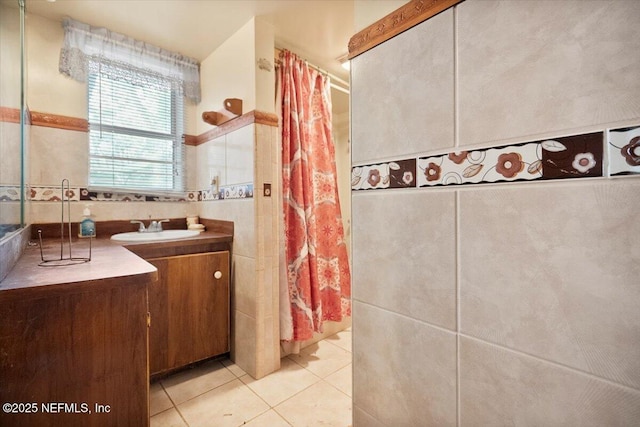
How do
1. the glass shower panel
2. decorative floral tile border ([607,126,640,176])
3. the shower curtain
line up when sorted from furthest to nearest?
the shower curtain → the glass shower panel → decorative floral tile border ([607,126,640,176])

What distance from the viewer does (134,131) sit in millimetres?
1979

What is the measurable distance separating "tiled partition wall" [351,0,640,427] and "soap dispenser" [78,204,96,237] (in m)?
1.84

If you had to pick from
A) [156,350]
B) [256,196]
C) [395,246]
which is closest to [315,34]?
[256,196]

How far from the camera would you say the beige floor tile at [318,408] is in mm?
1340

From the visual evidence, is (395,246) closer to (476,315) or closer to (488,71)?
(476,315)

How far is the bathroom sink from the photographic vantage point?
5.52 ft

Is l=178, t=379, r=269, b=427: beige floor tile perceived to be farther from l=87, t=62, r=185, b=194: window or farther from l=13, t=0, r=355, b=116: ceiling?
l=13, t=0, r=355, b=116: ceiling

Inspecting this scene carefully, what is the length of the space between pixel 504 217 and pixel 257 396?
1.53 meters

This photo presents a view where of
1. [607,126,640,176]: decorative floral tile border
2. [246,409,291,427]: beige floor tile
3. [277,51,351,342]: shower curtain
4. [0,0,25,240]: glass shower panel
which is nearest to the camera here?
[607,126,640,176]: decorative floral tile border

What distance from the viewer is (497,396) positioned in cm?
60

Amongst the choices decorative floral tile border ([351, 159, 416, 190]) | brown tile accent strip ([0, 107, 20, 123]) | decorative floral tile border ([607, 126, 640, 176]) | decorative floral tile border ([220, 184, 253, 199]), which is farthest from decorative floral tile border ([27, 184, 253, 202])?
decorative floral tile border ([607, 126, 640, 176])

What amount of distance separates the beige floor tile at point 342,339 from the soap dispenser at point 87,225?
1811 millimetres

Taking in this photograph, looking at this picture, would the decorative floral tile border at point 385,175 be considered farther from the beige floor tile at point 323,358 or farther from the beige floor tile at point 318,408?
the beige floor tile at point 323,358

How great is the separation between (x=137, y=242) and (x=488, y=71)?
1.72m
